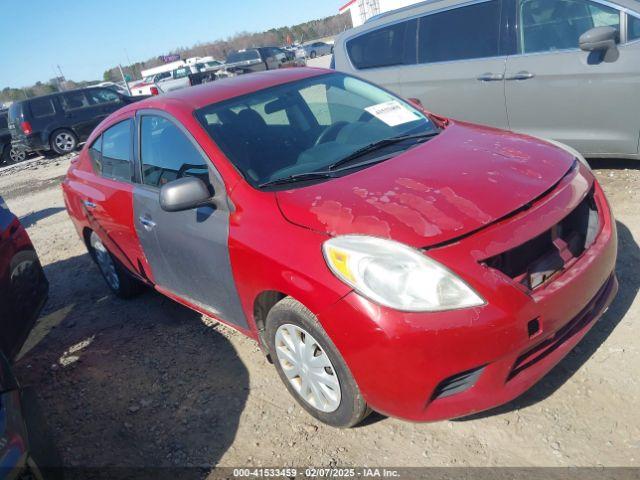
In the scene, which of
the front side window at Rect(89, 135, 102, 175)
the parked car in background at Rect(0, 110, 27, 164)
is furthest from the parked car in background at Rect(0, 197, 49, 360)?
the parked car in background at Rect(0, 110, 27, 164)

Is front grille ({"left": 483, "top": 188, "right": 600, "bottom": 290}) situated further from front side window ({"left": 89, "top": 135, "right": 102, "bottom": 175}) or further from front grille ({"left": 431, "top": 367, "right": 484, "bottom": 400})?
front side window ({"left": 89, "top": 135, "right": 102, "bottom": 175})

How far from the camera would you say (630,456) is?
214cm

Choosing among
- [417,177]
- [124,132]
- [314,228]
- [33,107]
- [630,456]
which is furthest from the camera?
[33,107]

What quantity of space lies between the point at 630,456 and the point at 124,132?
3.50 meters

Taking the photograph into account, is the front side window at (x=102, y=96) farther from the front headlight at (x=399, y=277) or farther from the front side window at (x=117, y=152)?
the front headlight at (x=399, y=277)

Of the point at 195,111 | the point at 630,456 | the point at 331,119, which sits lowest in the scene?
the point at 630,456

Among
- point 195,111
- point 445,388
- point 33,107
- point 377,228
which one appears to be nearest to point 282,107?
point 195,111

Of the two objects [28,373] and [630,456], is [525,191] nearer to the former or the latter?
[630,456]

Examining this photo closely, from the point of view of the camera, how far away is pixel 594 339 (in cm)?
283

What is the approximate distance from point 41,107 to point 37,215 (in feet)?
25.4

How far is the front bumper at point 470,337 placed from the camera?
2.03 m

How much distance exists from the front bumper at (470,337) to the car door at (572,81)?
8.68 ft

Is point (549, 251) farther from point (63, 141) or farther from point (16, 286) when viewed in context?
point (63, 141)

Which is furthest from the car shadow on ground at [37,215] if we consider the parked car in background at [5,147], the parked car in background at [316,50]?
the parked car in background at [316,50]
